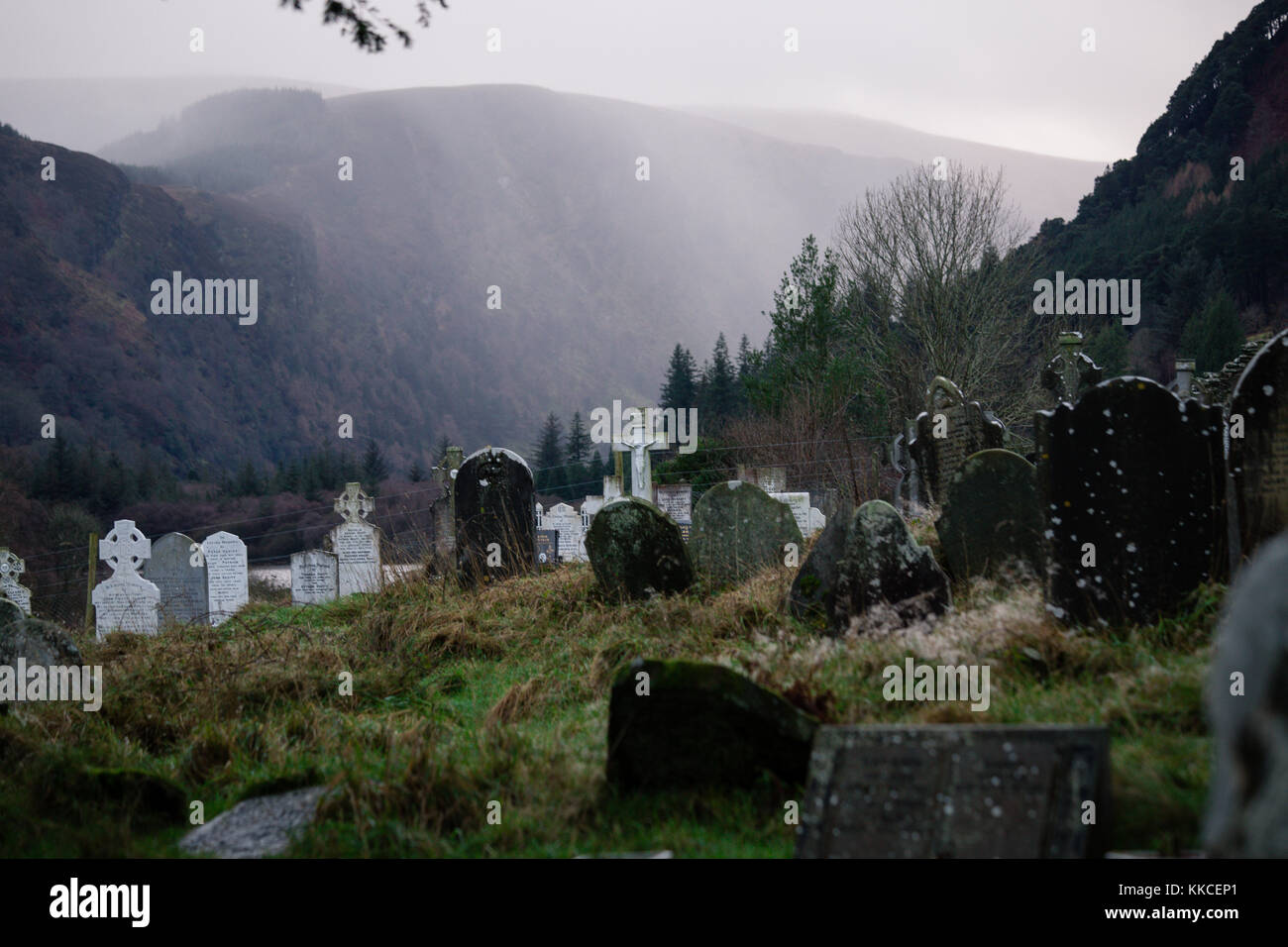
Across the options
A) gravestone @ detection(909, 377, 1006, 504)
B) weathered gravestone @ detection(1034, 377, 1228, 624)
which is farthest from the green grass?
gravestone @ detection(909, 377, 1006, 504)

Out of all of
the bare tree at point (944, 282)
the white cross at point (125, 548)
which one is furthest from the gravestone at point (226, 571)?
the bare tree at point (944, 282)

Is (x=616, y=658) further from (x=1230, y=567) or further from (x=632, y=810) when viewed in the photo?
(x=1230, y=567)

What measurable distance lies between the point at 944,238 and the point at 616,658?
23.1 meters

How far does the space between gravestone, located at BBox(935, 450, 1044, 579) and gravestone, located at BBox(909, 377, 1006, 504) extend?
3.33 meters

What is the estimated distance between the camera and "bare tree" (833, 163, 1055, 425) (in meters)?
26.1

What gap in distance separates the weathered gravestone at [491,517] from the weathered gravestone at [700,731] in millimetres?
6515

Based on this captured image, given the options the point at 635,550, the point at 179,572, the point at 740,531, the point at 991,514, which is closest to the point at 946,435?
the point at 740,531

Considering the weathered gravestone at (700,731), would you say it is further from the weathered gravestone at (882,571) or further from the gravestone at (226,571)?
the gravestone at (226,571)

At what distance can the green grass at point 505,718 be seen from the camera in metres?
3.75

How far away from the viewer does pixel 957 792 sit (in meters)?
2.96

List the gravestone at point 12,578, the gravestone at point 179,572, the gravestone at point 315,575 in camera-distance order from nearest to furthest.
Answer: the gravestone at point 12,578 < the gravestone at point 179,572 < the gravestone at point 315,575

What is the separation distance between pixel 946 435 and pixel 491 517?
5.56m

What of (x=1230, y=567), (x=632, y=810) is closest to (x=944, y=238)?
(x=1230, y=567)

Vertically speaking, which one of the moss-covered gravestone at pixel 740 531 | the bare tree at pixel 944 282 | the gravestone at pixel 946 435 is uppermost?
the bare tree at pixel 944 282
